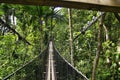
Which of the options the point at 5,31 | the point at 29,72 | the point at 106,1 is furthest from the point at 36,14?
the point at 106,1

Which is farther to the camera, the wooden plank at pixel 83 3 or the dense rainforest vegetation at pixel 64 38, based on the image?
A: the dense rainforest vegetation at pixel 64 38

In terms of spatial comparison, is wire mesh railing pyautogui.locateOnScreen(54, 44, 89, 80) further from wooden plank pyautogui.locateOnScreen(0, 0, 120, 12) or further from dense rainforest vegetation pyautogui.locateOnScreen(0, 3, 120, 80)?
wooden plank pyautogui.locateOnScreen(0, 0, 120, 12)

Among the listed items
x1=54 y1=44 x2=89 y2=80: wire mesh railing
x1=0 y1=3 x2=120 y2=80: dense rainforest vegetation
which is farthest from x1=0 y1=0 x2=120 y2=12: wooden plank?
x1=0 y1=3 x2=120 y2=80: dense rainforest vegetation

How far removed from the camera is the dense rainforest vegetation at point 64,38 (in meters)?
4.23

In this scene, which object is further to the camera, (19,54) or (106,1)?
(19,54)

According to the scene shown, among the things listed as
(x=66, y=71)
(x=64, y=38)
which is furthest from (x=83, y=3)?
(x=64, y=38)

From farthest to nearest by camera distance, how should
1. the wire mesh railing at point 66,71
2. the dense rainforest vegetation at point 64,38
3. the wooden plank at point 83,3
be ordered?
the dense rainforest vegetation at point 64,38 < the wire mesh railing at point 66,71 < the wooden plank at point 83,3

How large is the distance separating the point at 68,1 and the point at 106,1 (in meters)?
0.21

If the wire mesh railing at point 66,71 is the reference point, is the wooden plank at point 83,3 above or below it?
above

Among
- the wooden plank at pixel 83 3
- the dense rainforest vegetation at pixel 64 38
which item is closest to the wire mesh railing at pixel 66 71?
the dense rainforest vegetation at pixel 64 38

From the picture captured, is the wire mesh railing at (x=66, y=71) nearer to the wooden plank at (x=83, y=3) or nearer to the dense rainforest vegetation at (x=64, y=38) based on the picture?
the dense rainforest vegetation at (x=64, y=38)

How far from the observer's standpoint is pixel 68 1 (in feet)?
4.00

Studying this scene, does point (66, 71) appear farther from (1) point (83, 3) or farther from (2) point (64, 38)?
(2) point (64, 38)

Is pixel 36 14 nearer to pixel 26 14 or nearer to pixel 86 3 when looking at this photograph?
pixel 26 14
